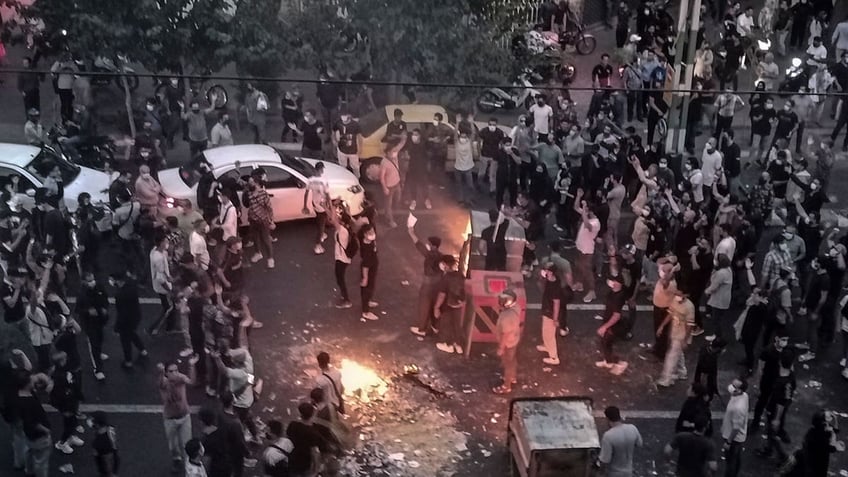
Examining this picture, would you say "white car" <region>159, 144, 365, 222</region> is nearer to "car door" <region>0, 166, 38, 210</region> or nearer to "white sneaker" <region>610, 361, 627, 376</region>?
"car door" <region>0, 166, 38, 210</region>

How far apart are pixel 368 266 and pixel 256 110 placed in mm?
6612

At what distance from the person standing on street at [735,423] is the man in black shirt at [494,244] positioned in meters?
4.00

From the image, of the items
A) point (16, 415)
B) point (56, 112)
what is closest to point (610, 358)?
point (16, 415)

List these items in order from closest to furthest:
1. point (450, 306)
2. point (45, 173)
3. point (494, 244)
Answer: point (450, 306), point (494, 244), point (45, 173)

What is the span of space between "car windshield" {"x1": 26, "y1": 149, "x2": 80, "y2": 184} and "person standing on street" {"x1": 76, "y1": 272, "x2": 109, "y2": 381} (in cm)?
408

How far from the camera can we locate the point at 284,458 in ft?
30.8

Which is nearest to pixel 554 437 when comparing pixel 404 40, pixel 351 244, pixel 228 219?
pixel 351 244

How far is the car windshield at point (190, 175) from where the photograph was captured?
1548 cm

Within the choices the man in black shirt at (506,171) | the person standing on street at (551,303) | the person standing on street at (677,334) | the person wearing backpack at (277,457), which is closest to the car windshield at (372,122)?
the man in black shirt at (506,171)

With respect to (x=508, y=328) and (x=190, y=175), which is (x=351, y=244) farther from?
(x=190, y=175)

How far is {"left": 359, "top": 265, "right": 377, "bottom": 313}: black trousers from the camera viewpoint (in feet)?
43.3

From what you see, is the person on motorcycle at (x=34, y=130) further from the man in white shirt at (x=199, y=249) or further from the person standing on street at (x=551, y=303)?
the person standing on street at (x=551, y=303)

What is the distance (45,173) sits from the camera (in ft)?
49.4

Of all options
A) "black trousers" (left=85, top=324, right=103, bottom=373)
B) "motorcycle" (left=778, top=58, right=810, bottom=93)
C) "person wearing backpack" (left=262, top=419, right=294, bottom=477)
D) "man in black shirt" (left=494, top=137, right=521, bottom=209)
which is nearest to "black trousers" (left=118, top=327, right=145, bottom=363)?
"black trousers" (left=85, top=324, right=103, bottom=373)
